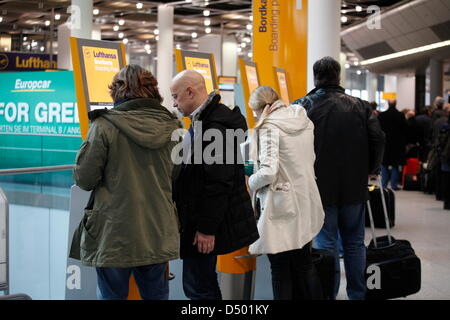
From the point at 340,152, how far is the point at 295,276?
91cm

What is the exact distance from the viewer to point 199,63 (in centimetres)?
525

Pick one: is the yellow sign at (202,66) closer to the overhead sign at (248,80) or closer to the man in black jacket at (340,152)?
the overhead sign at (248,80)

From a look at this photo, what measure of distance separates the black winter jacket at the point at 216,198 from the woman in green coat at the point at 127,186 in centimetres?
19

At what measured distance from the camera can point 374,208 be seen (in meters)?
8.00

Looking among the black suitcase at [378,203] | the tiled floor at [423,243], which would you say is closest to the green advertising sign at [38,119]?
the tiled floor at [423,243]

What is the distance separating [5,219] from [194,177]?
3.07ft

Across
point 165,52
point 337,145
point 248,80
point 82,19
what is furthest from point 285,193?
point 165,52

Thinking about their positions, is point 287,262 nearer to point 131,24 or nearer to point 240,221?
point 240,221

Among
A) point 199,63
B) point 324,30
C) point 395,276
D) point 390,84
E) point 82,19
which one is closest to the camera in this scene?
point 395,276

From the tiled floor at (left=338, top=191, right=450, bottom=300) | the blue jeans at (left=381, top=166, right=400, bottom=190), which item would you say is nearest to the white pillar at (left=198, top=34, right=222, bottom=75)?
the blue jeans at (left=381, top=166, right=400, bottom=190)

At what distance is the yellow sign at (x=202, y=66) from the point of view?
5102mm

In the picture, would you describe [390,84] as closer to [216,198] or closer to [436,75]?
[436,75]

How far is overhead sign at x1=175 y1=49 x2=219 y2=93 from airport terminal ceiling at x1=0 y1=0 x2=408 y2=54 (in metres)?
12.6
